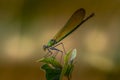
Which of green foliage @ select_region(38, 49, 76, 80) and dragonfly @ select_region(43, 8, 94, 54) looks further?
dragonfly @ select_region(43, 8, 94, 54)

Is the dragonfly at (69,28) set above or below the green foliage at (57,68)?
above

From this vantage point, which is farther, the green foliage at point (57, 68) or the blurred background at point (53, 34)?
the blurred background at point (53, 34)

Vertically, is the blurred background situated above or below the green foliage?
above

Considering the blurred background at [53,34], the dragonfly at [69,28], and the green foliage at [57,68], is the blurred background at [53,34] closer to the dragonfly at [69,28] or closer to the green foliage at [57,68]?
the dragonfly at [69,28]

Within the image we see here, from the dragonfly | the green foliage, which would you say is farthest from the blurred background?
the green foliage

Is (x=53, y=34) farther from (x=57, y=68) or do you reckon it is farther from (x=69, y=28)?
(x=57, y=68)

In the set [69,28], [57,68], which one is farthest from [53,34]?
[57,68]

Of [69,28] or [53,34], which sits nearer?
[69,28]

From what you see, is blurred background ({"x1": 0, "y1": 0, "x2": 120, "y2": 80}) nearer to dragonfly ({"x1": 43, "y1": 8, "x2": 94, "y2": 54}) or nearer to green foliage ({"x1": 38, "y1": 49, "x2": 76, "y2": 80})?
dragonfly ({"x1": 43, "y1": 8, "x2": 94, "y2": 54})

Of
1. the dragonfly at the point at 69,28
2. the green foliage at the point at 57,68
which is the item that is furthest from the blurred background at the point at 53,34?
the green foliage at the point at 57,68

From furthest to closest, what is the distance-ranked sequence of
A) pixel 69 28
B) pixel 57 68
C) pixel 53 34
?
pixel 53 34 < pixel 69 28 < pixel 57 68
